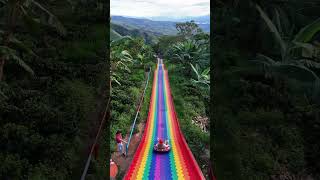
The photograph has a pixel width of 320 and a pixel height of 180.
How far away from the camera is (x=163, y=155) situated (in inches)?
602

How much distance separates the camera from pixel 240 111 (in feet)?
58.4

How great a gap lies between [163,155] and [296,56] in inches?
282

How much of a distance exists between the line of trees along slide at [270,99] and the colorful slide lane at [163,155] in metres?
1.07

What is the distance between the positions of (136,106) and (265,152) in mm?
11796

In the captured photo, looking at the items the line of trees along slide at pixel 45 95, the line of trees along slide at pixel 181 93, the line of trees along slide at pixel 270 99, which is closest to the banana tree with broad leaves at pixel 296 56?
the line of trees along slide at pixel 270 99

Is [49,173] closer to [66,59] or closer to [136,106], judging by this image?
[66,59]

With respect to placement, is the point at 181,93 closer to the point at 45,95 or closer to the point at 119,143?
the point at 119,143

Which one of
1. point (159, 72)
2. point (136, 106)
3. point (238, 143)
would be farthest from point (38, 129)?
point (159, 72)

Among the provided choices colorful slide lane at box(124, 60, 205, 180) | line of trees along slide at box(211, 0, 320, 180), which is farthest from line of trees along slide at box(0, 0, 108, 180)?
line of trees along slide at box(211, 0, 320, 180)

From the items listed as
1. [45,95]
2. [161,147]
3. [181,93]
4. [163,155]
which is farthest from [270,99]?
[181,93]

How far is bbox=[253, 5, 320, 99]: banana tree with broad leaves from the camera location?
13.8 meters

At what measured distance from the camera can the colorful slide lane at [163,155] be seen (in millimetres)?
13008

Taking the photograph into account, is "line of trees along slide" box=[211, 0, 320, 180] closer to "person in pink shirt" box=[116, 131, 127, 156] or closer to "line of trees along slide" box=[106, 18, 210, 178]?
"line of trees along slide" box=[106, 18, 210, 178]

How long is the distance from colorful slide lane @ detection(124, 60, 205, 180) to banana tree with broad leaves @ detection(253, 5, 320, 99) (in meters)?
5.20
